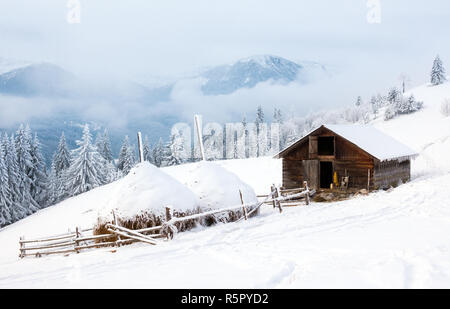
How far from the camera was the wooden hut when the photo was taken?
25.4 meters

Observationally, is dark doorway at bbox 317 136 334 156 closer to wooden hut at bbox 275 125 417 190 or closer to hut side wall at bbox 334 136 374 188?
wooden hut at bbox 275 125 417 190

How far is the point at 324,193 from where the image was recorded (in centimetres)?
2664

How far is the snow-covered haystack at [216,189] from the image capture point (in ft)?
57.2

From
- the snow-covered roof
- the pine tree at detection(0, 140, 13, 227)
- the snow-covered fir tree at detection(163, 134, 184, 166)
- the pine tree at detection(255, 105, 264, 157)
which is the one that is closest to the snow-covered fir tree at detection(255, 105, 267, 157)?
the pine tree at detection(255, 105, 264, 157)

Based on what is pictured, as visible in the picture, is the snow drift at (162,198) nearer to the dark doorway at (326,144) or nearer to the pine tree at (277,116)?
the dark doorway at (326,144)

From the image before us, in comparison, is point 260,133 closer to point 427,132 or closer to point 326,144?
point 427,132

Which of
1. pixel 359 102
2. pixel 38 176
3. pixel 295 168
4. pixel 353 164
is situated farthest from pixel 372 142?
pixel 359 102

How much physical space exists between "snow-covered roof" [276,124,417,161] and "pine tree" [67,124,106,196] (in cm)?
3445

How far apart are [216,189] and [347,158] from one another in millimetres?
11935

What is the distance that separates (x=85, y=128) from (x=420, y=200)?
1850 inches

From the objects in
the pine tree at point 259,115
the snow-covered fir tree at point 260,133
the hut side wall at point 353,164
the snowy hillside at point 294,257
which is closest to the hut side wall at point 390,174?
the hut side wall at point 353,164

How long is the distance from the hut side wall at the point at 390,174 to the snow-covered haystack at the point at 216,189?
1080cm
